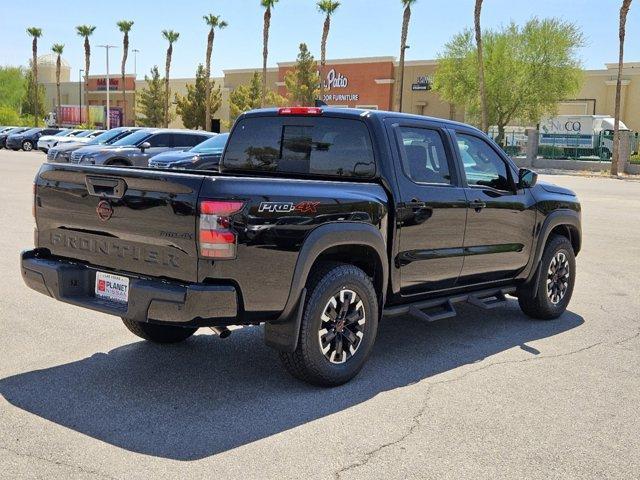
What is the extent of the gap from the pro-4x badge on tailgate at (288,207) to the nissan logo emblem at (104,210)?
1.00 meters

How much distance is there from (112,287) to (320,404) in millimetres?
1514

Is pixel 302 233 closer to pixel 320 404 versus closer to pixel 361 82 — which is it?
pixel 320 404

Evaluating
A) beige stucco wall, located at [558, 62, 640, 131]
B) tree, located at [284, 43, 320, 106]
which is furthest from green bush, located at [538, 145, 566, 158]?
tree, located at [284, 43, 320, 106]

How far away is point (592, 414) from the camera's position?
4652mm

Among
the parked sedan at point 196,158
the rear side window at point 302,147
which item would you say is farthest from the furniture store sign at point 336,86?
the rear side window at point 302,147

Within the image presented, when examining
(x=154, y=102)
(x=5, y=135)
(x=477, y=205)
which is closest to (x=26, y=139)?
(x=5, y=135)

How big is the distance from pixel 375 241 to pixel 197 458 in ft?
6.50

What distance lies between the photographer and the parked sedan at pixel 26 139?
168 feet

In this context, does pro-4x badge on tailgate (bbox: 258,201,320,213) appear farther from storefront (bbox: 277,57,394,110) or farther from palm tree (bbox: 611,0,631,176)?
storefront (bbox: 277,57,394,110)

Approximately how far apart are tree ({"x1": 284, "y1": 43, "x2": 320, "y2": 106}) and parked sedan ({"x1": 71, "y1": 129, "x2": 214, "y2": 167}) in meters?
38.0

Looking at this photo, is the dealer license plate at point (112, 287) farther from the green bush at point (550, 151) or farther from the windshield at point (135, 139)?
the green bush at point (550, 151)

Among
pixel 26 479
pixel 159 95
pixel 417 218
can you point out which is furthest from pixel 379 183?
pixel 159 95

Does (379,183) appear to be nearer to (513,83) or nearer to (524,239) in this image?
(524,239)

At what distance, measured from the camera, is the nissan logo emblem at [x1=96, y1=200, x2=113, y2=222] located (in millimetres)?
4605
